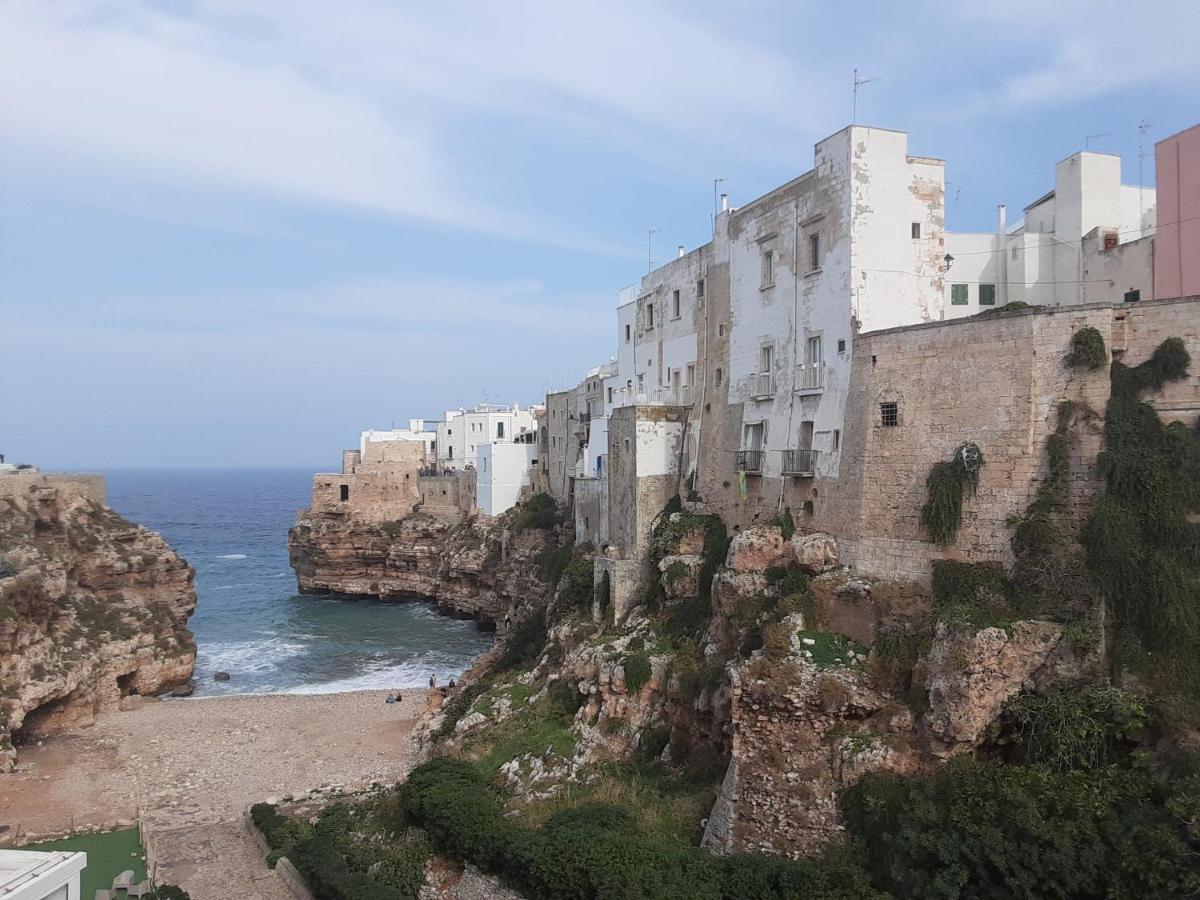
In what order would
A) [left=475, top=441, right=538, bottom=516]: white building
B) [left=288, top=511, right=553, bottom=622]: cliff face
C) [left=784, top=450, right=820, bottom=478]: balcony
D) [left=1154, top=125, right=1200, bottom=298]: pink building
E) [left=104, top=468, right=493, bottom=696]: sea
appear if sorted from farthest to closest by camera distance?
[left=475, top=441, right=538, bottom=516]: white building
[left=288, top=511, right=553, bottom=622]: cliff face
[left=104, top=468, right=493, bottom=696]: sea
[left=784, top=450, right=820, bottom=478]: balcony
[left=1154, top=125, right=1200, bottom=298]: pink building

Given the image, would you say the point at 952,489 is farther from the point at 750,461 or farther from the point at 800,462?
the point at 750,461

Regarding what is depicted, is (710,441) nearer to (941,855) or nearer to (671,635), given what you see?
(671,635)

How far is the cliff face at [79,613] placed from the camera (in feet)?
103

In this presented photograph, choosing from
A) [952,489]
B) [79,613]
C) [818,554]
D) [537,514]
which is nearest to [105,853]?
[79,613]

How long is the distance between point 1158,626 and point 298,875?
1812cm

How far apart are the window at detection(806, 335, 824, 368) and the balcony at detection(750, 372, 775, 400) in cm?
196

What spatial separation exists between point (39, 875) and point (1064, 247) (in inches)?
1064

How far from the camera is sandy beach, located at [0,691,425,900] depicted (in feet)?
74.9

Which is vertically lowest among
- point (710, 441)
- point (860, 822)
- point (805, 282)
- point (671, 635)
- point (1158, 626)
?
point (860, 822)

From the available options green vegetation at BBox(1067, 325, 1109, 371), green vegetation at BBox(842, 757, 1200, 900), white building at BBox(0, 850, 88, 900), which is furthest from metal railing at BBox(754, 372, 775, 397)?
white building at BBox(0, 850, 88, 900)

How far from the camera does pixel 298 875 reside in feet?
67.2

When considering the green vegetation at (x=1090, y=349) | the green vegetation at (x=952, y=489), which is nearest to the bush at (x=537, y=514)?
the green vegetation at (x=952, y=489)

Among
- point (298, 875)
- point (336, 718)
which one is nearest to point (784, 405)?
point (298, 875)

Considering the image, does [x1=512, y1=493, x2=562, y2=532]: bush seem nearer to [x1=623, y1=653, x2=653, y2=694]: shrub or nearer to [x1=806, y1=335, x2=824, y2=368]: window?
[x1=623, y1=653, x2=653, y2=694]: shrub
